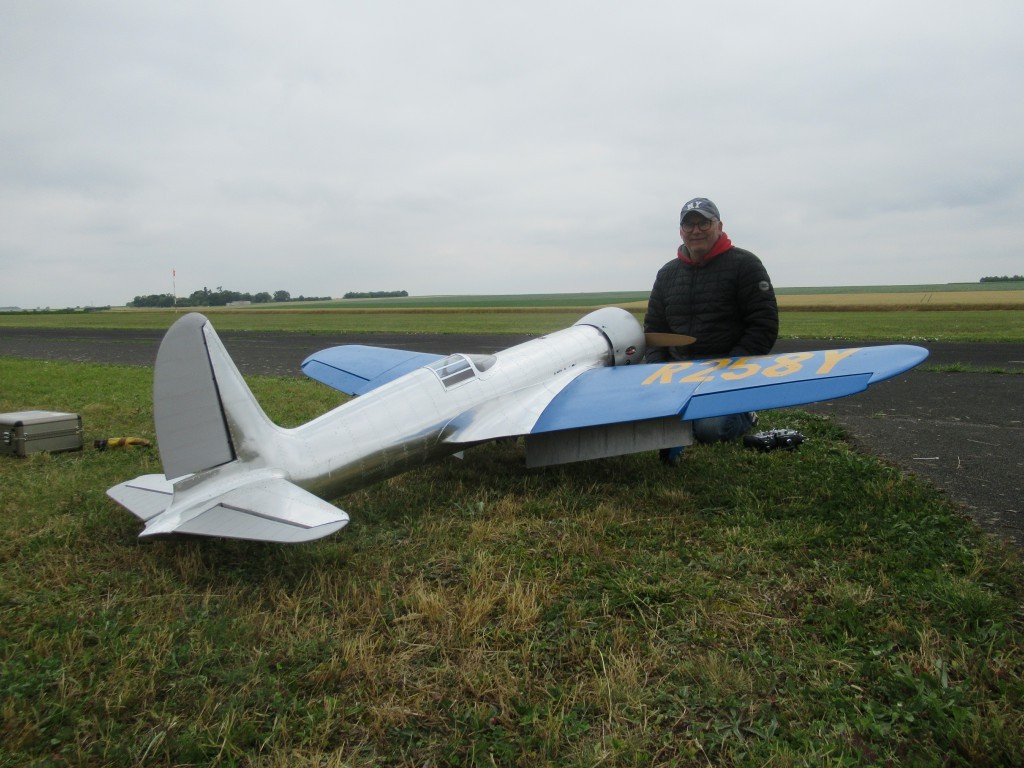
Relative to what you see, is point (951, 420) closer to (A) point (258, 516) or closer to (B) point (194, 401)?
(A) point (258, 516)

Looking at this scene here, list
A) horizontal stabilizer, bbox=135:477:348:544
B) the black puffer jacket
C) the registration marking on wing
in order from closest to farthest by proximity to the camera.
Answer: horizontal stabilizer, bbox=135:477:348:544 < the registration marking on wing < the black puffer jacket

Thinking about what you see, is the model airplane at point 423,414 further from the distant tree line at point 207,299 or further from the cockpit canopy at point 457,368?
the distant tree line at point 207,299

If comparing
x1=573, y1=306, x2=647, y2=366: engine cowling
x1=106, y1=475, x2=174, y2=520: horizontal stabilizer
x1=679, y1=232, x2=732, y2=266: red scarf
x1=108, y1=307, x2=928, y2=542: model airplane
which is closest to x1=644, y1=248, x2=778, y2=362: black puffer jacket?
x1=679, y1=232, x2=732, y2=266: red scarf

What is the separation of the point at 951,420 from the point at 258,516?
8.61m

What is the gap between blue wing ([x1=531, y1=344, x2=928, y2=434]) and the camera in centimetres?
508

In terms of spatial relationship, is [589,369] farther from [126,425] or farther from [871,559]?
[126,425]

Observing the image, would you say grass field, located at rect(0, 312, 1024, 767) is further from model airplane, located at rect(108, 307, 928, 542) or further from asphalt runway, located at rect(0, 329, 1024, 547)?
asphalt runway, located at rect(0, 329, 1024, 547)

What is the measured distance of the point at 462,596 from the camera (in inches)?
140

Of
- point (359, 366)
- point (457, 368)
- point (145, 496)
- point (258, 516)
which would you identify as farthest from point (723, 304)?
point (145, 496)

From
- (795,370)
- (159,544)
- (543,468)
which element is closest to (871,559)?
(795,370)

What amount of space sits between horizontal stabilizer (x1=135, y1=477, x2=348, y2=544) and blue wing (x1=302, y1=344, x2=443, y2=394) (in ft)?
11.8

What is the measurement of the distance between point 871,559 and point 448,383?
3451mm

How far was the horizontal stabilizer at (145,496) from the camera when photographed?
13.4 feet

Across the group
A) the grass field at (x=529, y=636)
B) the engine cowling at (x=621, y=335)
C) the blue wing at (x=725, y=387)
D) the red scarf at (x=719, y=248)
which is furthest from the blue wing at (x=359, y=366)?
the red scarf at (x=719, y=248)
